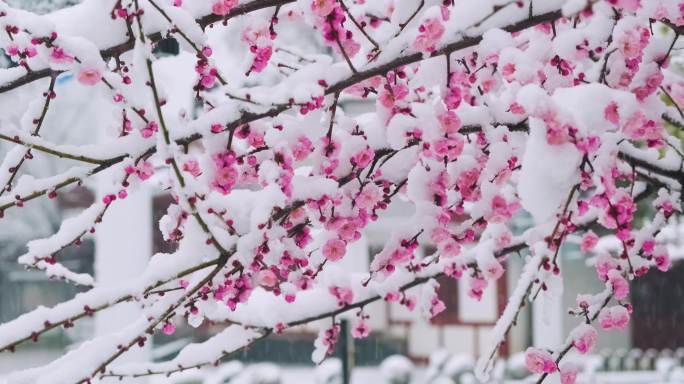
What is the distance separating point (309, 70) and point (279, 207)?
0.33 m

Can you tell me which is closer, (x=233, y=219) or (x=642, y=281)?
(x=233, y=219)

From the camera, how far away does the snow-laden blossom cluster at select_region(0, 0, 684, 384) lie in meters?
1.45

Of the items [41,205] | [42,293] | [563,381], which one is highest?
[41,205]

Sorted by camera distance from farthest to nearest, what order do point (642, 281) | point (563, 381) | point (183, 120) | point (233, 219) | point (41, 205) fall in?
point (41, 205)
point (642, 281)
point (563, 381)
point (183, 120)
point (233, 219)

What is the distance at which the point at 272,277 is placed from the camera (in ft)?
5.73

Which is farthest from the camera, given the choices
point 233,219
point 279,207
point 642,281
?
point 642,281

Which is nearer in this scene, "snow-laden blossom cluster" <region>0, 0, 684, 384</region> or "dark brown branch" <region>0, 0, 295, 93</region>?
"snow-laden blossom cluster" <region>0, 0, 684, 384</region>

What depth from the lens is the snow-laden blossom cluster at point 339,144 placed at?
1.45m

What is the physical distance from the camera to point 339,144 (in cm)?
177

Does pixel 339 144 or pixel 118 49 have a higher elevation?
pixel 118 49

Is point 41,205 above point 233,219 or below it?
above

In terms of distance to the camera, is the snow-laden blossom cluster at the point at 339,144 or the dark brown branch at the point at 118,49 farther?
the dark brown branch at the point at 118,49

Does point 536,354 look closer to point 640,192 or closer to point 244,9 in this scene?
point 640,192

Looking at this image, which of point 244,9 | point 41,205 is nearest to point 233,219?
point 244,9
